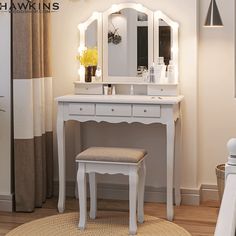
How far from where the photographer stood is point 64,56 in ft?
14.5

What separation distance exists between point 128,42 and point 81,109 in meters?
0.73

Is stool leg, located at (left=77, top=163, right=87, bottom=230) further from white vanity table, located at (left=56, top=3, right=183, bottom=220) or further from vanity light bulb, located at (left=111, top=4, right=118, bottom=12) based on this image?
vanity light bulb, located at (left=111, top=4, right=118, bottom=12)

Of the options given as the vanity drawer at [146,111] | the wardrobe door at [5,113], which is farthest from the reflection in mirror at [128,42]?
the wardrobe door at [5,113]

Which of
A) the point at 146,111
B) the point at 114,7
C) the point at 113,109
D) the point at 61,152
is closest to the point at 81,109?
the point at 113,109

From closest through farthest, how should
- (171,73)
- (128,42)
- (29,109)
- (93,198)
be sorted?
(93,198)
(29,109)
(171,73)
(128,42)

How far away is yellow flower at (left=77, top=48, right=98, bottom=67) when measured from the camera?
4.25 meters

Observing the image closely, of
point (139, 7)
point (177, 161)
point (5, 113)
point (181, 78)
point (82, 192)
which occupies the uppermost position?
point (139, 7)

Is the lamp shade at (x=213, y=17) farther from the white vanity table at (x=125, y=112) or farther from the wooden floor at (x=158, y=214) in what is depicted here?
the wooden floor at (x=158, y=214)

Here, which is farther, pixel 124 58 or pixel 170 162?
pixel 124 58

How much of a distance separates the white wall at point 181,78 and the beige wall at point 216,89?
0.34ft

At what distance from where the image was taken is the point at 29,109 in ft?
13.1

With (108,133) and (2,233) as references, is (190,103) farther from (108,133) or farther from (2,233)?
(2,233)

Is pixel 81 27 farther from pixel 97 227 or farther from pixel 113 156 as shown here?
pixel 97 227

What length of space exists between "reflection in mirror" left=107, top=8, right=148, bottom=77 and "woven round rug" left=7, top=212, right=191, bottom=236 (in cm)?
118
